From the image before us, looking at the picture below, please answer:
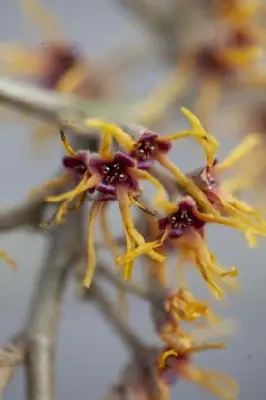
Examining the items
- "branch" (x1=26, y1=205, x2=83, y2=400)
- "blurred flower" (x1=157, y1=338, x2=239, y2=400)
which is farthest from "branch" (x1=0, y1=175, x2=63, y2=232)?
"blurred flower" (x1=157, y1=338, x2=239, y2=400)

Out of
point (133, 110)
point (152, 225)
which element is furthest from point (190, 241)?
point (133, 110)

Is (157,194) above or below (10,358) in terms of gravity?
above

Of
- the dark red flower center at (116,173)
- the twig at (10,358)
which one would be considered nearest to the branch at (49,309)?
the twig at (10,358)

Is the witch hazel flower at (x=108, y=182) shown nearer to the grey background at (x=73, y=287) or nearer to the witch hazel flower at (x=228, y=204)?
the witch hazel flower at (x=228, y=204)

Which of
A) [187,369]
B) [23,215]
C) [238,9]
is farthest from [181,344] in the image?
[238,9]

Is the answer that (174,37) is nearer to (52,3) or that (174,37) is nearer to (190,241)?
(52,3)

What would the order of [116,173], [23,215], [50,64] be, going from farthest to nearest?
[50,64] → [23,215] → [116,173]

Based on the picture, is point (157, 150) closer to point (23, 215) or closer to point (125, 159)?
point (125, 159)

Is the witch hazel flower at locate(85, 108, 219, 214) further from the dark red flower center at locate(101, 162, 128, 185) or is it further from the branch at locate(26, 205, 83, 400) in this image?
the branch at locate(26, 205, 83, 400)

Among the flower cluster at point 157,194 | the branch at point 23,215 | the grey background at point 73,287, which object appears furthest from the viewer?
the grey background at point 73,287
